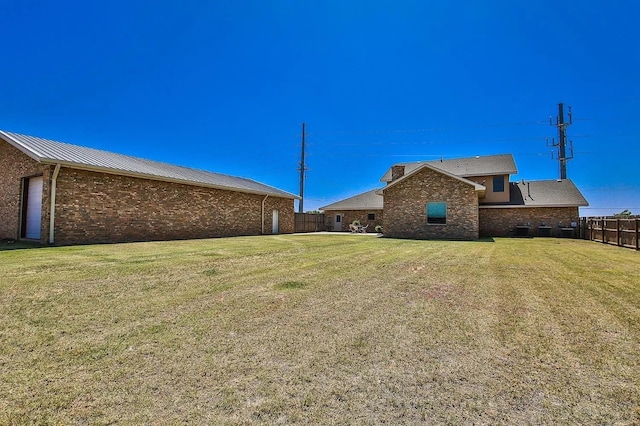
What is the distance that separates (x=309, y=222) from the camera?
2795 centimetres

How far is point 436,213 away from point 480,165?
27.1 ft

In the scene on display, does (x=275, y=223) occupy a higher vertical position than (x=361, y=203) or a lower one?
lower

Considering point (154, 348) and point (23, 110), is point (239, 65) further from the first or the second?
point (154, 348)

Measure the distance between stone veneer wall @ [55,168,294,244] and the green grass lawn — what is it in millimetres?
7243

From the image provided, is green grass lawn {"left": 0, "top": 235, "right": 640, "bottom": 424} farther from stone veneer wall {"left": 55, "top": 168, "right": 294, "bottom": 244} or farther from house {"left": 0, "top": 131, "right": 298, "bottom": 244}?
stone veneer wall {"left": 55, "top": 168, "right": 294, "bottom": 244}

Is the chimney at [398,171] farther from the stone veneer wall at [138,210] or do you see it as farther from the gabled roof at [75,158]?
the gabled roof at [75,158]

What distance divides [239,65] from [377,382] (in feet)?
59.7

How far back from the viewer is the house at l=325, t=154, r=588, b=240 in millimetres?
18484

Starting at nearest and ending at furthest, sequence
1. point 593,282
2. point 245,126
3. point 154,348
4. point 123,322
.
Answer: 1. point 154,348
2. point 123,322
3. point 593,282
4. point 245,126

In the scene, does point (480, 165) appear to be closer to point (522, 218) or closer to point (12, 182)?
point (522, 218)

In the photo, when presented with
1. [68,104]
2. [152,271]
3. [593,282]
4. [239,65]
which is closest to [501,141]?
[239,65]

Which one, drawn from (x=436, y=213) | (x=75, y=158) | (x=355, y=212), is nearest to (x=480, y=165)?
(x=436, y=213)

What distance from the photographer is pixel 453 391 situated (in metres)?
2.31

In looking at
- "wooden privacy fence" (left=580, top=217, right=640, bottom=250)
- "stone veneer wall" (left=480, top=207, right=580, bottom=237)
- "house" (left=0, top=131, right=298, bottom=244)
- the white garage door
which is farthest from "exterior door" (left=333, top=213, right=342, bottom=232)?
the white garage door
